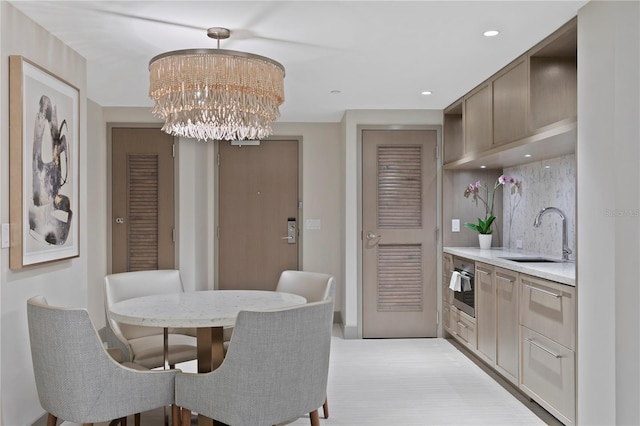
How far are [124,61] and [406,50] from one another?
6.20 feet

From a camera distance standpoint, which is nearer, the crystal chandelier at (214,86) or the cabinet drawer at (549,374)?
the crystal chandelier at (214,86)

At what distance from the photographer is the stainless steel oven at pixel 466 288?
4.00m

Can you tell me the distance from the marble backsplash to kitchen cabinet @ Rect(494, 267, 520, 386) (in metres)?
0.59

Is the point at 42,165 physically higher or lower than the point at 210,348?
higher

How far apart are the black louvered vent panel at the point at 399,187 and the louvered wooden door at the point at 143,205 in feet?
7.00

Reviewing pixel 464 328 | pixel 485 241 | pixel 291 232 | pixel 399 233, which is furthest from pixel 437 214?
pixel 291 232

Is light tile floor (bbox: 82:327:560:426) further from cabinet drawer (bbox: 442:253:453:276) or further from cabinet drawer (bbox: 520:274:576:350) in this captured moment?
cabinet drawer (bbox: 442:253:453:276)

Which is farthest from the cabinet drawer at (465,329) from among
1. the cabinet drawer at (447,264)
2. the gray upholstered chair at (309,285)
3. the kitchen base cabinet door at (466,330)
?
the gray upholstered chair at (309,285)

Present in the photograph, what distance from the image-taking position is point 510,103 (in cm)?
329

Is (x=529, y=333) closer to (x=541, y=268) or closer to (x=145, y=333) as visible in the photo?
(x=541, y=268)

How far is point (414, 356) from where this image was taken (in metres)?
4.25

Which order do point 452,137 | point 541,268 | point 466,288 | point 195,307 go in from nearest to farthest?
point 195,307, point 541,268, point 466,288, point 452,137

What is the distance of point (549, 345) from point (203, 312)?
1929mm

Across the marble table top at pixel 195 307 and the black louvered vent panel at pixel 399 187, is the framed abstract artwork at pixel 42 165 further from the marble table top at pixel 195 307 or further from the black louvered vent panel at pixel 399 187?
the black louvered vent panel at pixel 399 187
